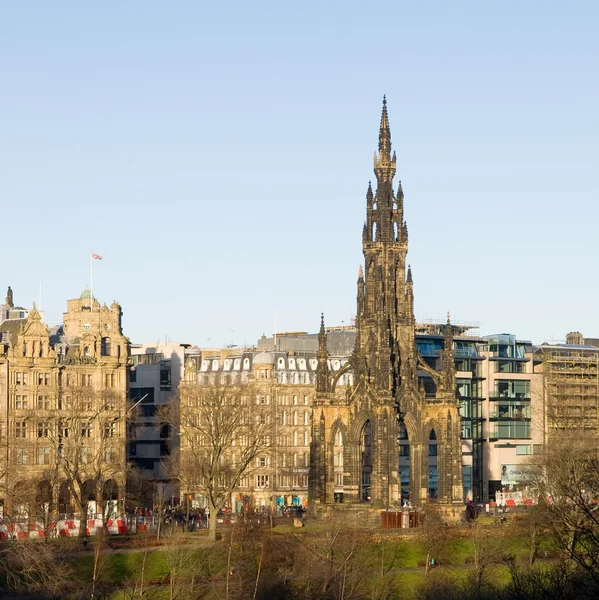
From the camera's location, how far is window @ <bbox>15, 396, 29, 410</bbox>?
164m

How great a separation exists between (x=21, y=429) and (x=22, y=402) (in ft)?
9.99

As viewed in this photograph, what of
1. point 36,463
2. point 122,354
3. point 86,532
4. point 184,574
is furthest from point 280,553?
point 122,354

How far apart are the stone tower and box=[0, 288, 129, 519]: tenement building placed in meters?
19.9

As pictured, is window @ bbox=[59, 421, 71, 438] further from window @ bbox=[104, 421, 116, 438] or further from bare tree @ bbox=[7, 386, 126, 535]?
window @ bbox=[104, 421, 116, 438]

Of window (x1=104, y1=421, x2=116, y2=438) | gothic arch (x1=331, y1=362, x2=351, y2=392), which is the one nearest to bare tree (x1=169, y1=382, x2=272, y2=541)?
window (x1=104, y1=421, x2=116, y2=438)

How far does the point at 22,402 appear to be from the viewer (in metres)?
164

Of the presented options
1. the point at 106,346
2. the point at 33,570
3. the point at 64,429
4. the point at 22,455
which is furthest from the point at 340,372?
the point at 33,570

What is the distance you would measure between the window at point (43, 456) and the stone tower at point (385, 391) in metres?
28.2

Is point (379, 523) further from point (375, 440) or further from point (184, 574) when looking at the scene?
point (184, 574)

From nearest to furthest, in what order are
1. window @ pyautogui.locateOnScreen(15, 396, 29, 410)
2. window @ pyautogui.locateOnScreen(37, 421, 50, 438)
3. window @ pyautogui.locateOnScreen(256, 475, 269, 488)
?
window @ pyautogui.locateOnScreen(37, 421, 50, 438) < window @ pyautogui.locateOnScreen(15, 396, 29, 410) < window @ pyautogui.locateOnScreen(256, 475, 269, 488)

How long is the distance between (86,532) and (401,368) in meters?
32.2

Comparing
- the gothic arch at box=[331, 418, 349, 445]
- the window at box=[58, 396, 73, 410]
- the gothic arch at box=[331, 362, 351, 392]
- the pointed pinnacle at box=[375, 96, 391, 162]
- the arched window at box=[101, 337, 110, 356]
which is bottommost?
the gothic arch at box=[331, 418, 349, 445]

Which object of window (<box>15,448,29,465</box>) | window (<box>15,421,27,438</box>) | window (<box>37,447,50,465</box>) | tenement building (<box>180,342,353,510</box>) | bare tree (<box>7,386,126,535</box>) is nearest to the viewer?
bare tree (<box>7,386,126,535</box>)

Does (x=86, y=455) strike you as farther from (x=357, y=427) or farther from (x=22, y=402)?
(x=357, y=427)
